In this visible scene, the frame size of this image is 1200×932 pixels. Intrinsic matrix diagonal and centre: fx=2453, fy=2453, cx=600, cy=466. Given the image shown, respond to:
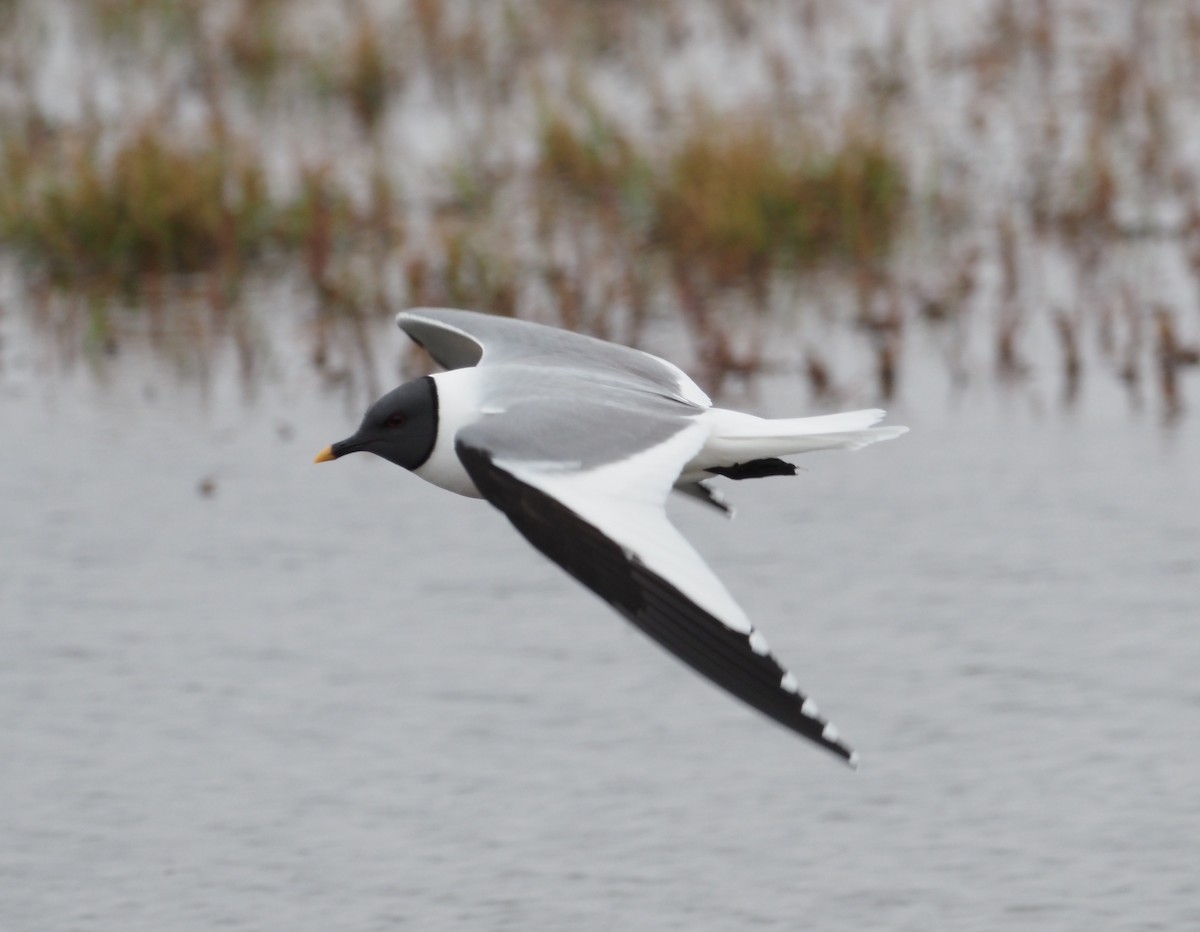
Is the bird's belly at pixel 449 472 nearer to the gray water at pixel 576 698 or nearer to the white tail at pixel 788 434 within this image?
the white tail at pixel 788 434

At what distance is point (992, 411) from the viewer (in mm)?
8008

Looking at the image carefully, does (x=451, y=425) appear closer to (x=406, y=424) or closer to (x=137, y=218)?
(x=406, y=424)

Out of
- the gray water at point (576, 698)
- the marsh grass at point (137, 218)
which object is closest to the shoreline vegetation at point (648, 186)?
the marsh grass at point (137, 218)

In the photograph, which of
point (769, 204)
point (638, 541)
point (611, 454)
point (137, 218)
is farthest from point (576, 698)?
point (137, 218)

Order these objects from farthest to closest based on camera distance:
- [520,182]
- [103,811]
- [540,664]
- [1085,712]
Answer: [520,182] → [540,664] → [1085,712] → [103,811]

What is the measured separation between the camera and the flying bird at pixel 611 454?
369 centimetres

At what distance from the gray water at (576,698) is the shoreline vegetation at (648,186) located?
83 centimetres

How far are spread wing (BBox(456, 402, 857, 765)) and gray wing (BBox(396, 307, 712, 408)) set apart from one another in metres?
0.64

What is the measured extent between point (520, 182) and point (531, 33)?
262 cm

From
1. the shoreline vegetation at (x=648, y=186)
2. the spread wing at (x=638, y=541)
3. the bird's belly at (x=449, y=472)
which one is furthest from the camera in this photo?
the shoreline vegetation at (x=648, y=186)

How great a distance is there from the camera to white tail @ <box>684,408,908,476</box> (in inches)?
173

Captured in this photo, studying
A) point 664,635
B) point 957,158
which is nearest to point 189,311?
point 957,158

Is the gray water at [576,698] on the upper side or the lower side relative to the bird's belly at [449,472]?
lower

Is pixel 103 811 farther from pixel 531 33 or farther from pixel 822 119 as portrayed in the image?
pixel 531 33
